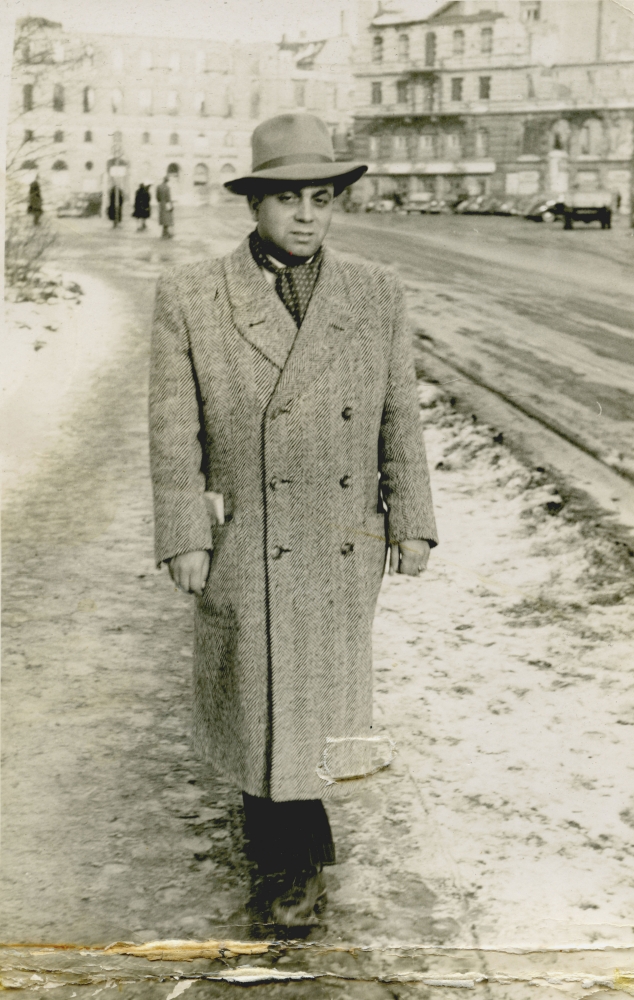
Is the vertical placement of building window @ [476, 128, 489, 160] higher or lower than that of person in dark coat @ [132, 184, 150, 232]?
higher

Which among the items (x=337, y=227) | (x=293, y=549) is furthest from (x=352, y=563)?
(x=337, y=227)

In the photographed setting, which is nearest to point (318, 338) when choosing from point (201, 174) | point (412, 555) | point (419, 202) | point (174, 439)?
point (174, 439)

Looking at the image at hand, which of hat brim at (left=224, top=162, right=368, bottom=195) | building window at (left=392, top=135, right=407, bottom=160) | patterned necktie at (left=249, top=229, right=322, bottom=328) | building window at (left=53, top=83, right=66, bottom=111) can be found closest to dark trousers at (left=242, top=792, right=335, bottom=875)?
patterned necktie at (left=249, top=229, right=322, bottom=328)

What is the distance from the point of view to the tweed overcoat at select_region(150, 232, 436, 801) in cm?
233

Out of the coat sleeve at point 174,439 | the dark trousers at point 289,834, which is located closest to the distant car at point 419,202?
the coat sleeve at point 174,439

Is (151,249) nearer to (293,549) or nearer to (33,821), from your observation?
(293,549)

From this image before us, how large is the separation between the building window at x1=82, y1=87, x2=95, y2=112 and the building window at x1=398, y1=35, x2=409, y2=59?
2.91ft

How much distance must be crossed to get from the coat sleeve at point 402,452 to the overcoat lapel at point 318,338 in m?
0.15

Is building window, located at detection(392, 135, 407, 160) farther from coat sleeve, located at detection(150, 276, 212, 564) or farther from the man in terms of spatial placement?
coat sleeve, located at detection(150, 276, 212, 564)

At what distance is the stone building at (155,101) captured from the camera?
283 cm

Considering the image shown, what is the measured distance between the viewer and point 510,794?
2.74 metres

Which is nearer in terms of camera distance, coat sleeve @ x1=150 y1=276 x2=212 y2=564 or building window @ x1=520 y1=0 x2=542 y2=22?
coat sleeve @ x1=150 y1=276 x2=212 y2=564

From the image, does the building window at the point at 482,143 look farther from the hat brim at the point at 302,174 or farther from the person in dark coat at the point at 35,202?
the person in dark coat at the point at 35,202

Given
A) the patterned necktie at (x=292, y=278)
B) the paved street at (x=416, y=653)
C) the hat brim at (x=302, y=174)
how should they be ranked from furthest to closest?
the paved street at (x=416, y=653) < the patterned necktie at (x=292, y=278) < the hat brim at (x=302, y=174)
